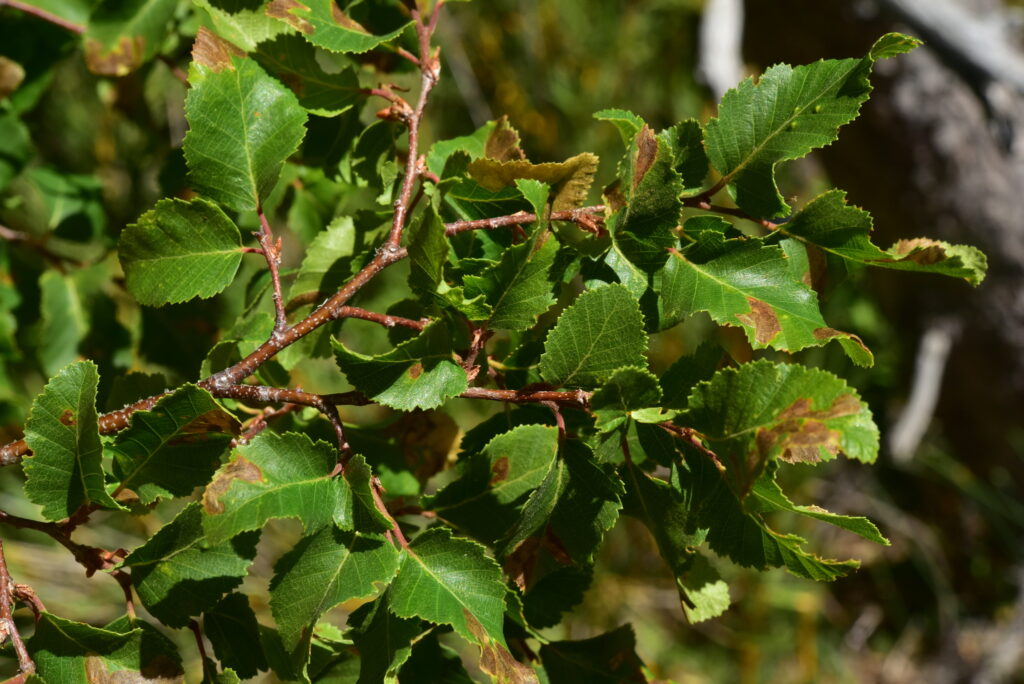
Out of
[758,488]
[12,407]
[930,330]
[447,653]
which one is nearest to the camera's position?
[758,488]

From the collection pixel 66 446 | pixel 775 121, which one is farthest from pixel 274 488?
pixel 775 121

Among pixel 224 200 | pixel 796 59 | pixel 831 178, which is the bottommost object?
pixel 831 178

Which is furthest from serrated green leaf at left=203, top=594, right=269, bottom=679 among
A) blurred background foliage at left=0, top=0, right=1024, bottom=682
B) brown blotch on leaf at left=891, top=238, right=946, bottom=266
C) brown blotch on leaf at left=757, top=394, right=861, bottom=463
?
blurred background foliage at left=0, top=0, right=1024, bottom=682

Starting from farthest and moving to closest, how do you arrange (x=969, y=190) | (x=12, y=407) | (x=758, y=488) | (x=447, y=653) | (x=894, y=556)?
(x=894, y=556) → (x=969, y=190) → (x=12, y=407) → (x=447, y=653) → (x=758, y=488)

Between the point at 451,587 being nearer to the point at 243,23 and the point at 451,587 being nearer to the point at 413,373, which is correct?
the point at 413,373

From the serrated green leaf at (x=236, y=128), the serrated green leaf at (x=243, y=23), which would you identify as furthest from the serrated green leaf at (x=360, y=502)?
the serrated green leaf at (x=243, y=23)

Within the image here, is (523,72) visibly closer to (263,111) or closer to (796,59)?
(796,59)

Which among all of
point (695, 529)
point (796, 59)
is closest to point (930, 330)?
point (796, 59)

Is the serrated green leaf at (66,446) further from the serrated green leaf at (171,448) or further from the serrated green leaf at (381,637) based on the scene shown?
the serrated green leaf at (381,637)
